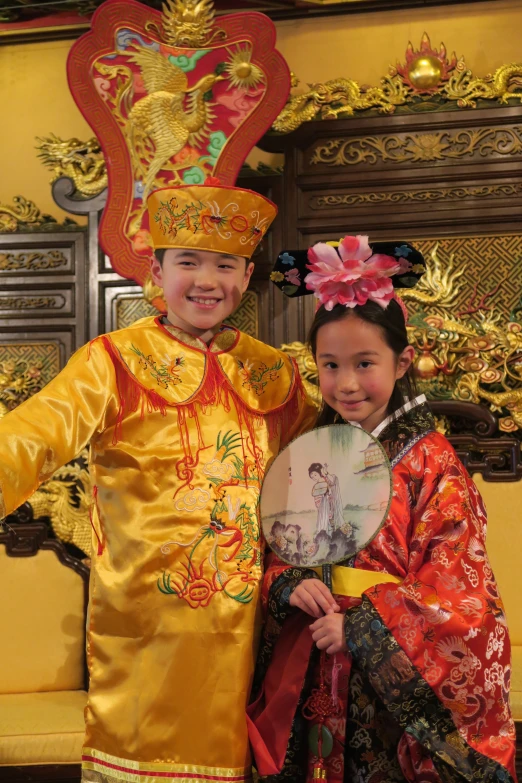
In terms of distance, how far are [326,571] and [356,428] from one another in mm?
315

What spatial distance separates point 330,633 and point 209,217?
1.01 metres

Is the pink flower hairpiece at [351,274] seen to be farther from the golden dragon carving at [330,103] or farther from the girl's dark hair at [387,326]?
the golden dragon carving at [330,103]

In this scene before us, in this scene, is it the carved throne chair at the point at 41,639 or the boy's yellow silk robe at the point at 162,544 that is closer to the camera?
the boy's yellow silk robe at the point at 162,544

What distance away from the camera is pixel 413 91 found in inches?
136

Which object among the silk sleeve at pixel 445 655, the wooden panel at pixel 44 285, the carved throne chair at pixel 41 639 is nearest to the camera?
the silk sleeve at pixel 445 655

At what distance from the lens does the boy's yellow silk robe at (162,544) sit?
1965 mm

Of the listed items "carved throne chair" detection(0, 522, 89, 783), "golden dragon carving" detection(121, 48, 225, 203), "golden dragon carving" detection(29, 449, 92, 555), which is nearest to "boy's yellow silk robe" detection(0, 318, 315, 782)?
"carved throne chair" detection(0, 522, 89, 783)

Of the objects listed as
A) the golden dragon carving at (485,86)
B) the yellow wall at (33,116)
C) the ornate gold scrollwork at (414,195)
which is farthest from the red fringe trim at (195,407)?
the yellow wall at (33,116)

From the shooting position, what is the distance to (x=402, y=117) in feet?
11.4

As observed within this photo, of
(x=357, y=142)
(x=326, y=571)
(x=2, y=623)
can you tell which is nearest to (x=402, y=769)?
(x=326, y=571)

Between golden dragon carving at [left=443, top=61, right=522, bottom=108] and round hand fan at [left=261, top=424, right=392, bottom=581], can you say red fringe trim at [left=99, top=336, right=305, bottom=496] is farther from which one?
golden dragon carving at [left=443, top=61, right=522, bottom=108]

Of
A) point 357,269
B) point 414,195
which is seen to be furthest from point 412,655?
point 414,195

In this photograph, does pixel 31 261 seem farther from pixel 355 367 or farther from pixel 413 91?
pixel 355 367

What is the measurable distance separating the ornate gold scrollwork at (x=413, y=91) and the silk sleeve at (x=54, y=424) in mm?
1749
